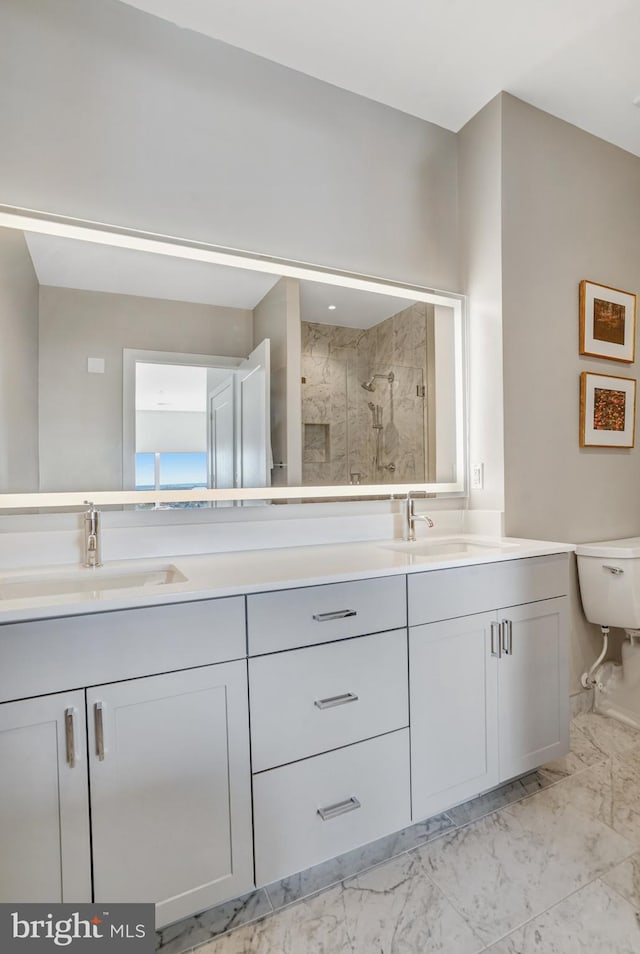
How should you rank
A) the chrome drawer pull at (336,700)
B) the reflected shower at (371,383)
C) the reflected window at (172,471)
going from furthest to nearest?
the reflected shower at (371,383), the reflected window at (172,471), the chrome drawer pull at (336,700)

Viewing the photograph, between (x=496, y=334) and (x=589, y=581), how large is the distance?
115 centimetres

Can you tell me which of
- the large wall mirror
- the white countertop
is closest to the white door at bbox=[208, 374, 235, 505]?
the large wall mirror

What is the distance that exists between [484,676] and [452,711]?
16cm

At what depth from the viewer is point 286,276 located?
1837 millimetres

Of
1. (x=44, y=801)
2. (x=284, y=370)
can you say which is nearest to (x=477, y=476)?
(x=284, y=370)

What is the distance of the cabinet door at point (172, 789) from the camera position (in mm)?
1050

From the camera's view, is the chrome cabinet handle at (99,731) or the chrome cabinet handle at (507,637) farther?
the chrome cabinet handle at (507,637)

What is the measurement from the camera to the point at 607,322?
7.61 ft

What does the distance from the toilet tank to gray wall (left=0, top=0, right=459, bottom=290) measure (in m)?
1.41

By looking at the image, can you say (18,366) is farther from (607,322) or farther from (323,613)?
(607,322)

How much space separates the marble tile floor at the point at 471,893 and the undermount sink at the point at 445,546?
831 mm

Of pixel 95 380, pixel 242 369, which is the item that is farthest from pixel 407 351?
pixel 95 380

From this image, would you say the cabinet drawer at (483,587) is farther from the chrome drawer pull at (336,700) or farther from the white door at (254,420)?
the white door at (254,420)

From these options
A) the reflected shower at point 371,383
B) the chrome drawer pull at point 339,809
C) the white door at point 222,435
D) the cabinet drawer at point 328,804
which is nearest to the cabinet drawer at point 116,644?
the cabinet drawer at point 328,804
